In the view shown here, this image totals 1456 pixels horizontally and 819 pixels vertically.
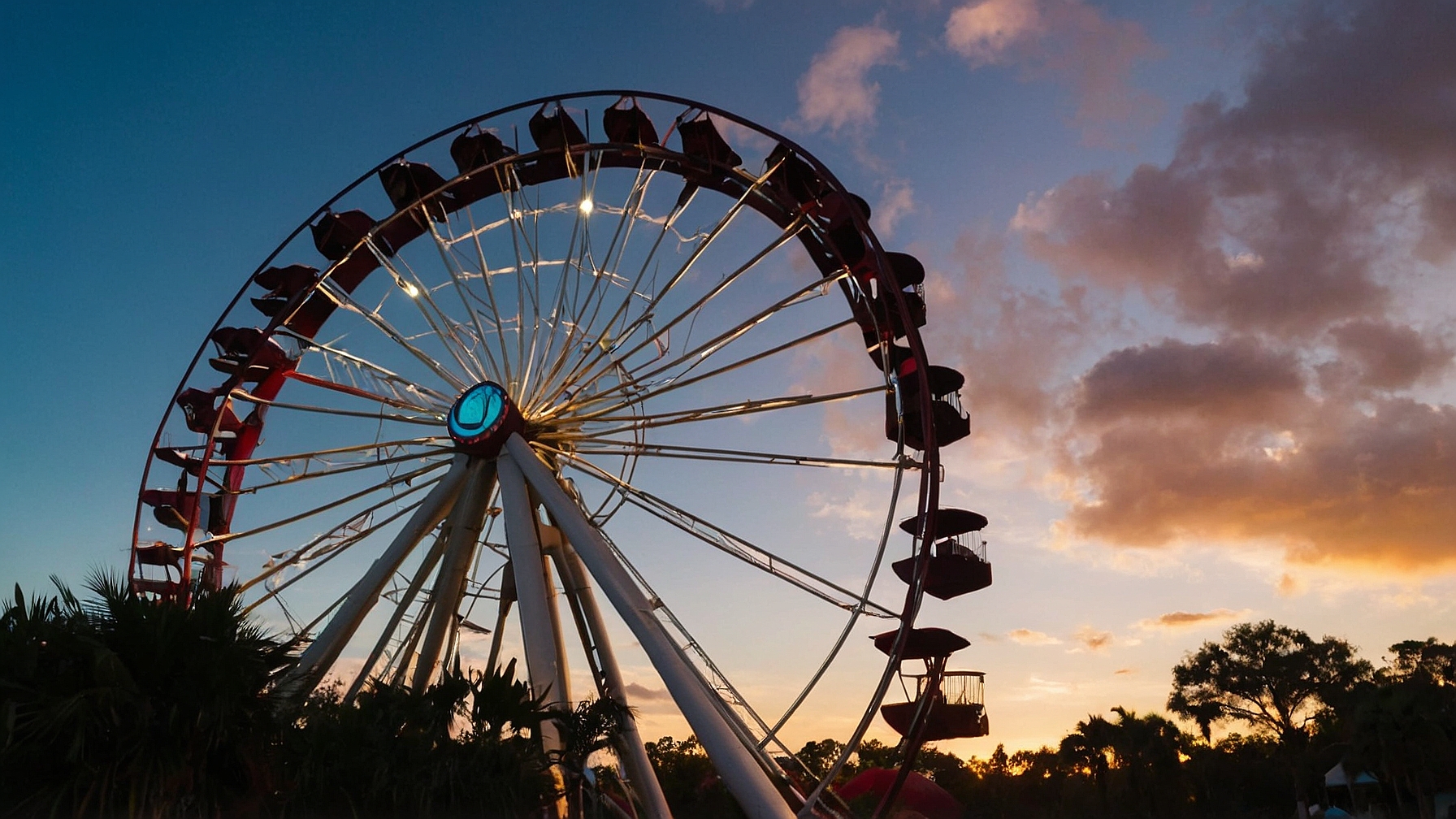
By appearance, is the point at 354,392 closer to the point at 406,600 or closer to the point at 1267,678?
the point at 406,600

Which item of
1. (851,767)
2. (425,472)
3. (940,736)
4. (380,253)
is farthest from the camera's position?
(851,767)

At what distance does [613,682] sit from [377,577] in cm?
415

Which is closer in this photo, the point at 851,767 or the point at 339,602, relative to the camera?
the point at 339,602

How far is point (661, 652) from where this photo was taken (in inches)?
559

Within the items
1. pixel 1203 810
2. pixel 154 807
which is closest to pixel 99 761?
pixel 154 807

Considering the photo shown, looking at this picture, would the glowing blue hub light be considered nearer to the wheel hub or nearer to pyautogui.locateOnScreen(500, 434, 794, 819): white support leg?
the wheel hub

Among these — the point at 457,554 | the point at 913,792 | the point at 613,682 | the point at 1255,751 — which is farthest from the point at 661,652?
the point at 1255,751

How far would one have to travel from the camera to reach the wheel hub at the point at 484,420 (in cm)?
1667

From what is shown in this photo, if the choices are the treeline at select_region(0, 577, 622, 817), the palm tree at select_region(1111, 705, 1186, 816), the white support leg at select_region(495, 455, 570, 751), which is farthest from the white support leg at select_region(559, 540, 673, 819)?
the palm tree at select_region(1111, 705, 1186, 816)

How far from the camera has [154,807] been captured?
9039 mm

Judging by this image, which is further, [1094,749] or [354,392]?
[1094,749]

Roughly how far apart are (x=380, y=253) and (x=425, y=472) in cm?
421

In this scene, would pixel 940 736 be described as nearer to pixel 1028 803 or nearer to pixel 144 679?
pixel 144 679

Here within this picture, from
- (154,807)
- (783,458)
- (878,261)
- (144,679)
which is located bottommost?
(154,807)
